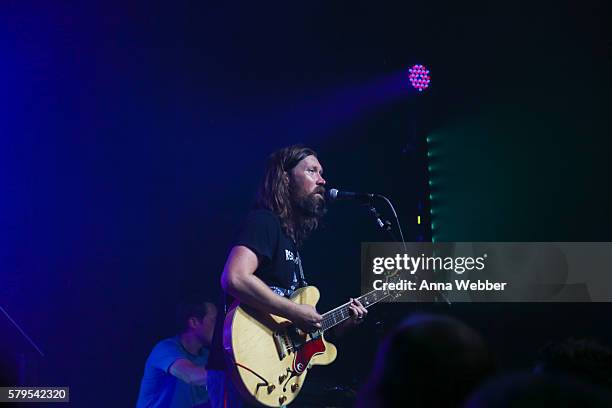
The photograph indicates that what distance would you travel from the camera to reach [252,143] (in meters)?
6.03

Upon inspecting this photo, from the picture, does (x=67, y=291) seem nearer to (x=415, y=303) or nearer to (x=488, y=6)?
(x=415, y=303)

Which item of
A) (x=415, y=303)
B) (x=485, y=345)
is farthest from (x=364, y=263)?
(x=485, y=345)

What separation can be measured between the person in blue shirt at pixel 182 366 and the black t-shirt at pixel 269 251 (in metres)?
1.44

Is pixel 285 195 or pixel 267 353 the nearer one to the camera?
pixel 267 353

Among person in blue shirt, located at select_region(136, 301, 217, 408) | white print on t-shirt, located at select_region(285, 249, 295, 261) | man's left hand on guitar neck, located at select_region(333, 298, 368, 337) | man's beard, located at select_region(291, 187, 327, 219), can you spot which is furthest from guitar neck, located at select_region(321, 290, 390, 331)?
person in blue shirt, located at select_region(136, 301, 217, 408)

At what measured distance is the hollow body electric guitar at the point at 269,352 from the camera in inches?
112

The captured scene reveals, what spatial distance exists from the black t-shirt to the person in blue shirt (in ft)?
4.71

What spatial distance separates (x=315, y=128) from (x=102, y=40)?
216cm

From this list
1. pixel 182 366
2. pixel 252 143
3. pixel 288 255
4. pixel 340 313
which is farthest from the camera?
pixel 252 143

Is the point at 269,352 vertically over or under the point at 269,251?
under

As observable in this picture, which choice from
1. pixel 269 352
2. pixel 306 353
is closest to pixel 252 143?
pixel 306 353

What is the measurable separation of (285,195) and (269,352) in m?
0.96

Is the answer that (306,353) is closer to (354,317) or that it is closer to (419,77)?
(354,317)

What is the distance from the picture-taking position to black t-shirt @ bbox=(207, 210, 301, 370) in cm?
310
